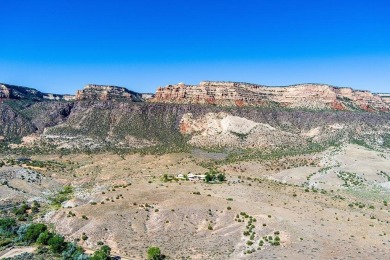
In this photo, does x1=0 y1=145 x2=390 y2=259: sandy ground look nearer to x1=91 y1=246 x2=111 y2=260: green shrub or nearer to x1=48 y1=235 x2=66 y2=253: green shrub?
x1=91 y1=246 x2=111 y2=260: green shrub

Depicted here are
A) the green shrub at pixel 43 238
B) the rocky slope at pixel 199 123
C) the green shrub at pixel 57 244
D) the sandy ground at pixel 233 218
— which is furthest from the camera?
the rocky slope at pixel 199 123

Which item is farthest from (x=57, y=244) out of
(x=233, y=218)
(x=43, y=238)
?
(x=233, y=218)

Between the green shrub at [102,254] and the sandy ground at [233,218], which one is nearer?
the green shrub at [102,254]

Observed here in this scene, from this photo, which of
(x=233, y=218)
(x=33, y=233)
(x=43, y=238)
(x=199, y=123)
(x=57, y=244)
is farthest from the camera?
(x=199, y=123)

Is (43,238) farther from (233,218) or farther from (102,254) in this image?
(233,218)

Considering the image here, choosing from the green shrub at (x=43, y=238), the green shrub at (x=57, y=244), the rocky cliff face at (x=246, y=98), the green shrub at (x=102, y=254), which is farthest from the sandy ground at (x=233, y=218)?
the rocky cliff face at (x=246, y=98)

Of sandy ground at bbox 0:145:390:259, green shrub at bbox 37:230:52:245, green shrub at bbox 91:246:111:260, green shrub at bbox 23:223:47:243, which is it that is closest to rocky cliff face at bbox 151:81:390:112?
sandy ground at bbox 0:145:390:259

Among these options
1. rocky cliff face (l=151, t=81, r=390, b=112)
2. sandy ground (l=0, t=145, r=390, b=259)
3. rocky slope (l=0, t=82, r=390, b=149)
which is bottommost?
sandy ground (l=0, t=145, r=390, b=259)

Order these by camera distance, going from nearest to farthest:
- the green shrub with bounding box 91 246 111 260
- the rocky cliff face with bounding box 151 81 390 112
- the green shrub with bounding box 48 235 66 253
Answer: the green shrub with bounding box 91 246 111 260, the green shrub with bounding box 48 235 66 253, the rocky cliff face with bounding box 151 81 390 112

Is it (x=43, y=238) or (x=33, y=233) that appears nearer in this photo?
(x=43, y=238)

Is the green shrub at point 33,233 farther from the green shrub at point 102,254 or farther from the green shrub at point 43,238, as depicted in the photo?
the green shrub at point 102,254

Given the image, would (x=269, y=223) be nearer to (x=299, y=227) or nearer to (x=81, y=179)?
(x=299, y=227)

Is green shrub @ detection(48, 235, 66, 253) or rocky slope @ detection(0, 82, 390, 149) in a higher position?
rocky slope @ detection(0, 82, 390, 149)
